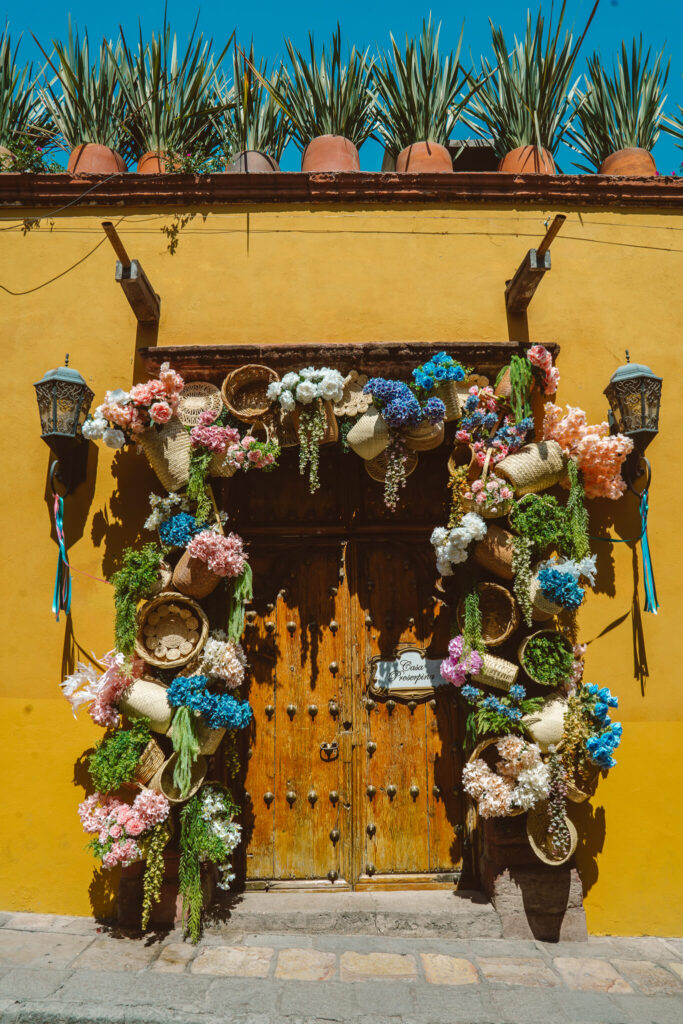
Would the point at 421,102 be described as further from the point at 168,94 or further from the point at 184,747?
the point at 184,747

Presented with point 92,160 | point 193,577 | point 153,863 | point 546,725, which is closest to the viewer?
point 153,863

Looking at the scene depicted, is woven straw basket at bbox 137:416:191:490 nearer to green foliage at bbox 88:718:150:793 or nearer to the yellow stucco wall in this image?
the yellow stucco wall

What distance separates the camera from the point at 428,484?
4543mm

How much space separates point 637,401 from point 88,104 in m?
4.40

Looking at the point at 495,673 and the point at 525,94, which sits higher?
the point at 525,94

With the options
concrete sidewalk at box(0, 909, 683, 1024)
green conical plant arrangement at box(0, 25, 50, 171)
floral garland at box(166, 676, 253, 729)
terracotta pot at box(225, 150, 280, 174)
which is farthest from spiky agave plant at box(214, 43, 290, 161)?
concrete sidewalk at box(0, 909, 683, 1024)

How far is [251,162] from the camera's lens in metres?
5.00

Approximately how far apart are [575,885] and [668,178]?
15.0 feet

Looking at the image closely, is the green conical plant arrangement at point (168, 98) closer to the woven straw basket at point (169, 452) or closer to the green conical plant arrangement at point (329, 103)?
the green conical plant arrangement at point (329, 103)

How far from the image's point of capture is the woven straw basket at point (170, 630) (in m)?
3.89

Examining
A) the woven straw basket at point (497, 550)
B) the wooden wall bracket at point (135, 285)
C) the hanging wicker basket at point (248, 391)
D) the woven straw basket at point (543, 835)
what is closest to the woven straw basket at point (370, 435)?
the hanging wicker basket at point (248, 391)

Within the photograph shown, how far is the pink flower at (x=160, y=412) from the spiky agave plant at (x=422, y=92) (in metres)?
2.83

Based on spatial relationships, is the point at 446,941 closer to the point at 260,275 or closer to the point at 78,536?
the point at 78,536

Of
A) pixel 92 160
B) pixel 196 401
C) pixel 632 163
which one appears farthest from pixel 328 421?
pixel 632 163
